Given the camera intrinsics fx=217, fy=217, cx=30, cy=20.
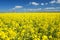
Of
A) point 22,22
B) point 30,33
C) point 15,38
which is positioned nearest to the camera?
point 15,38

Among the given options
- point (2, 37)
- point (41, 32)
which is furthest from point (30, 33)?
point (2, 37)

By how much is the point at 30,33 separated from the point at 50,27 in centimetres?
115

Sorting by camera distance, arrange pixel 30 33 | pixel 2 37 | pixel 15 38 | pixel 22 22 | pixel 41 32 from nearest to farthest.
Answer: pixel 2 37, pixel 15 38, pixel 30 33, pixel 41 32, pixel 22 22

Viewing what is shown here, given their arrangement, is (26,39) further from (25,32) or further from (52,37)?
(52,37)

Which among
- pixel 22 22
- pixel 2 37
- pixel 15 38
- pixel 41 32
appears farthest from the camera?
pixel 22 22

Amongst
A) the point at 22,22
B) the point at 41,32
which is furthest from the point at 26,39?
the point at 22,22

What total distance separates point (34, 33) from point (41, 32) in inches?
20.9

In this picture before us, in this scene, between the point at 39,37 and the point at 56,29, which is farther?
the point at 56,29

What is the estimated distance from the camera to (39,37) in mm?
7207

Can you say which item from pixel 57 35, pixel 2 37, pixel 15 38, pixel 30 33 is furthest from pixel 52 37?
pixel 2 37

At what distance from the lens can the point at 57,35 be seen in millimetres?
7449

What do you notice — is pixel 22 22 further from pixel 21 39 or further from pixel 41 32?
pixel 21 39

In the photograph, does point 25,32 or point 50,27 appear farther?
point 50,27

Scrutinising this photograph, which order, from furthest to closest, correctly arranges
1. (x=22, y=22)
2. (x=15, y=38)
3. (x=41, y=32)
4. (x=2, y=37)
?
(x=22, y=22) < (x=41, y=32) < (x=15, y=38) < (x=2, y=37)
